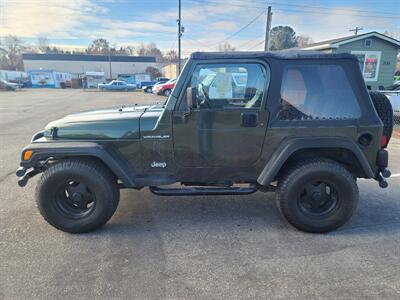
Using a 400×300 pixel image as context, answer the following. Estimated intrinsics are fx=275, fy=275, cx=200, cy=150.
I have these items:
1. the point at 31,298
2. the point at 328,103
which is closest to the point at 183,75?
the point at 328,103

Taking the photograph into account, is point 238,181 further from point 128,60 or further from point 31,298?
point 128,60

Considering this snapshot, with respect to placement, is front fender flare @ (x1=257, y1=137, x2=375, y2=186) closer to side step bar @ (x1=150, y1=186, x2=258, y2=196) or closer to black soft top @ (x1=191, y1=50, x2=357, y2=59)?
side step bar @ (x1=150, y1=186, x2=258, y2=196)

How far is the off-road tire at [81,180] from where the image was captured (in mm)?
3049

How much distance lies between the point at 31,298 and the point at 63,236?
0.93 m

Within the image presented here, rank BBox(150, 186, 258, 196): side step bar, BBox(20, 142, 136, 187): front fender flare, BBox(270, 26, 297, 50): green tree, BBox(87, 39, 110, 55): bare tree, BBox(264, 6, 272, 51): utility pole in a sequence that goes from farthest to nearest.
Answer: BBox(87, 39, 110, 55): bare tree < BBox(270, 26, 297, 50): green tree < BBox(264, 6, 272, 51): utility pole < BBox(150, 186, 258, 196): side step bar < BBox(20, 142, 136, 187): front fender flare

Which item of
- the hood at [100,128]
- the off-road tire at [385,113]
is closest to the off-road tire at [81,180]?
the hood at [100,128]

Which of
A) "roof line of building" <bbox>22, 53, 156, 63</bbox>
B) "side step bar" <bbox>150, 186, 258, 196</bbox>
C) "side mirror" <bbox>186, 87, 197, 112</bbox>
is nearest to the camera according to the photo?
"side mirror" <bbox>186, 87, 197, 112</bbox>

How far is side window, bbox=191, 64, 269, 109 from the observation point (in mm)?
3051

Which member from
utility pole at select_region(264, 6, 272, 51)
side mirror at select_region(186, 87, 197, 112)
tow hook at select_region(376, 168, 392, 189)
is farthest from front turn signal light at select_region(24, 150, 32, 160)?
utility pole at select_region(264, 6, 272, 51)

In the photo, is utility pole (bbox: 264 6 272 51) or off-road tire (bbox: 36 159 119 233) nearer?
off-road tire (bbox: 36 159 119 233)

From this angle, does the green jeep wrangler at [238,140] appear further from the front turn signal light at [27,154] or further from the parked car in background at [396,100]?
the parked car in background at [396,100]

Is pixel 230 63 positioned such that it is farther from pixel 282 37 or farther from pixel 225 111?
pixel 282 37

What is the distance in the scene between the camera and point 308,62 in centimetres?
302

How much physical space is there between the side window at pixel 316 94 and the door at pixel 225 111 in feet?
0.87
